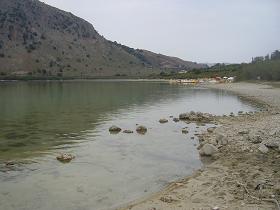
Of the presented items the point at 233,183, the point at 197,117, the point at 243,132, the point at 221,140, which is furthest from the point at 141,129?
the point at 233,183

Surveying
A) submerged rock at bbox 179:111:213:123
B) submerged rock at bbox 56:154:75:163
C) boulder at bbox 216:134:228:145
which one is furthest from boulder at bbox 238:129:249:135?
submerged rock at bbox 179:111:213:123

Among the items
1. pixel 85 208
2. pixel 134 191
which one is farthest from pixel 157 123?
pixel 85 208

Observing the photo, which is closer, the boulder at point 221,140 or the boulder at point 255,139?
the boulder at point 255,139

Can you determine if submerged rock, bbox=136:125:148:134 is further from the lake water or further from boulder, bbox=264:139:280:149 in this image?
boulder, bbox=264:139:280:149

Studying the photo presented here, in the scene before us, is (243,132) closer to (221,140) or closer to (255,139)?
(221,140)

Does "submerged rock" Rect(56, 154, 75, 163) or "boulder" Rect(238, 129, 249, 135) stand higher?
"boulder" Rect(238, 129, 249, 135)

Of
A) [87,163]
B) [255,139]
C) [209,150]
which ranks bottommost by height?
[87,163]

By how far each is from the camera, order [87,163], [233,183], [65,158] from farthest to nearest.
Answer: [65,158] < [87,163] < [233,183]

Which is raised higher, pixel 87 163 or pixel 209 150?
pixel 209 150

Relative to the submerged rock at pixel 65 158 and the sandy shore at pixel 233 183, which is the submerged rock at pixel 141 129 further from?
the submerged rock at pixel 65 158

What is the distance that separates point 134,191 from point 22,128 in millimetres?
22120

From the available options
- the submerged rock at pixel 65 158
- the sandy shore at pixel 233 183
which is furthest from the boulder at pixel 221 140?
the submerged rock at pixel 65 158

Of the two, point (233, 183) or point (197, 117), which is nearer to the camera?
point (233, 183)

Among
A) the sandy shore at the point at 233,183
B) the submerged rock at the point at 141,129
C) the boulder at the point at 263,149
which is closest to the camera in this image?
the sandy shore at the point at 233,183
